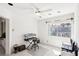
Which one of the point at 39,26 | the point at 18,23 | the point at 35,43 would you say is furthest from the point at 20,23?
the point at 35,43

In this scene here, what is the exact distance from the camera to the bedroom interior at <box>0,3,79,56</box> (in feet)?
7.12

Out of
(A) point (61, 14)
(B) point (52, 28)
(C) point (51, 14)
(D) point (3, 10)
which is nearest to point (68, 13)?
(A) point (61, 14)

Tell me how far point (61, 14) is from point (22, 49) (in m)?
2.12

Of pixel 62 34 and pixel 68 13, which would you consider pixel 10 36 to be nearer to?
pixel 62 34

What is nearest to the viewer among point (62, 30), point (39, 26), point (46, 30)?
point (62, 30)

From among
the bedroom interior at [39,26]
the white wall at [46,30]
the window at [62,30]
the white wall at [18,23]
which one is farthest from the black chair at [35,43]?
the window at [62,30]

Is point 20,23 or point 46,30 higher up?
point 20,23

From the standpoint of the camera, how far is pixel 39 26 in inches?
91.3


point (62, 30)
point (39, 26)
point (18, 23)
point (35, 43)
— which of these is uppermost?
point (18, 23)

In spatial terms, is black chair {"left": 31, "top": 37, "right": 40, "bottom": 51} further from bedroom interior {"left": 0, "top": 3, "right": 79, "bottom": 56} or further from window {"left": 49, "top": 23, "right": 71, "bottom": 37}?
window {"left": 49, "top": 23, "right": 71, "bottom": 37}

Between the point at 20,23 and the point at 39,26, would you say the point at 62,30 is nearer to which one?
the point at 39,26

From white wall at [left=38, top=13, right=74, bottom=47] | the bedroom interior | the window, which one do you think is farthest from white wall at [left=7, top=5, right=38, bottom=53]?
the window

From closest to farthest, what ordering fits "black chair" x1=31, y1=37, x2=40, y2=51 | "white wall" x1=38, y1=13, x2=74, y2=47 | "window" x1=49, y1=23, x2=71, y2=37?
"window" x1=49, y1=23, x2=71, y2=37, "white wall" x1=38, y1=13, x2=74, y2=47, "black chair" x1=31, y1=37, x2=40, y2=51

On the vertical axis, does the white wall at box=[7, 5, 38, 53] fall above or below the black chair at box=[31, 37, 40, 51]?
above
